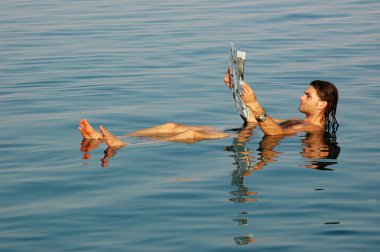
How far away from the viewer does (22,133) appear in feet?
40.1

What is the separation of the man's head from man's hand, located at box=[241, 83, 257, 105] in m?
1.67

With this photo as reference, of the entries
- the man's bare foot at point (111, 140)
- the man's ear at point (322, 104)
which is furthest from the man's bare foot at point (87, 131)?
the man's ear at point (322, 104)

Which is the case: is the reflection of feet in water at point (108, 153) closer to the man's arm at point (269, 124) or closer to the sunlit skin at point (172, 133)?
the sunlit skin at point (172, 133)

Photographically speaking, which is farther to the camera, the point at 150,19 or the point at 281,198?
the point at 150,19

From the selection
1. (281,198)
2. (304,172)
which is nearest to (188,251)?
(281,198)

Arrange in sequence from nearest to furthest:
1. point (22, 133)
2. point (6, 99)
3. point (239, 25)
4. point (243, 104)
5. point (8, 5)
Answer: point (243, 104) → point (22, 133) → point (6, 99) → point (239, 25) → point (8, 5)

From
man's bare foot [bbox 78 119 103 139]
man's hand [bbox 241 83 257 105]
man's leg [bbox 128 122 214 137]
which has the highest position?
man's hand [bbox 241 83 257 105]

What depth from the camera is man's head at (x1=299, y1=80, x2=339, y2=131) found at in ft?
39.4

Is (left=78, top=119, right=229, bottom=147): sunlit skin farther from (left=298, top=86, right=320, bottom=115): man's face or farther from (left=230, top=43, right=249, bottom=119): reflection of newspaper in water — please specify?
(left=298, top=86, right=320, bottom=115): man's face

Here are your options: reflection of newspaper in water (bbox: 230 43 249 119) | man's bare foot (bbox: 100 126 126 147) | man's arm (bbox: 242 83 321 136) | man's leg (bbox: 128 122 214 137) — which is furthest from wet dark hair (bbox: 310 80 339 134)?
man's bare foot (bbox: 100 126 126 147)

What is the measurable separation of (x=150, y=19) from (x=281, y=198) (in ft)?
50.9

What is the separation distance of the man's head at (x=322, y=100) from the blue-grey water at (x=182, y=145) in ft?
1.15

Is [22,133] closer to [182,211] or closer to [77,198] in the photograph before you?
[77,198]

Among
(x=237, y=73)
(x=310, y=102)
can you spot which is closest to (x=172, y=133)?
(x=237, y=73)
